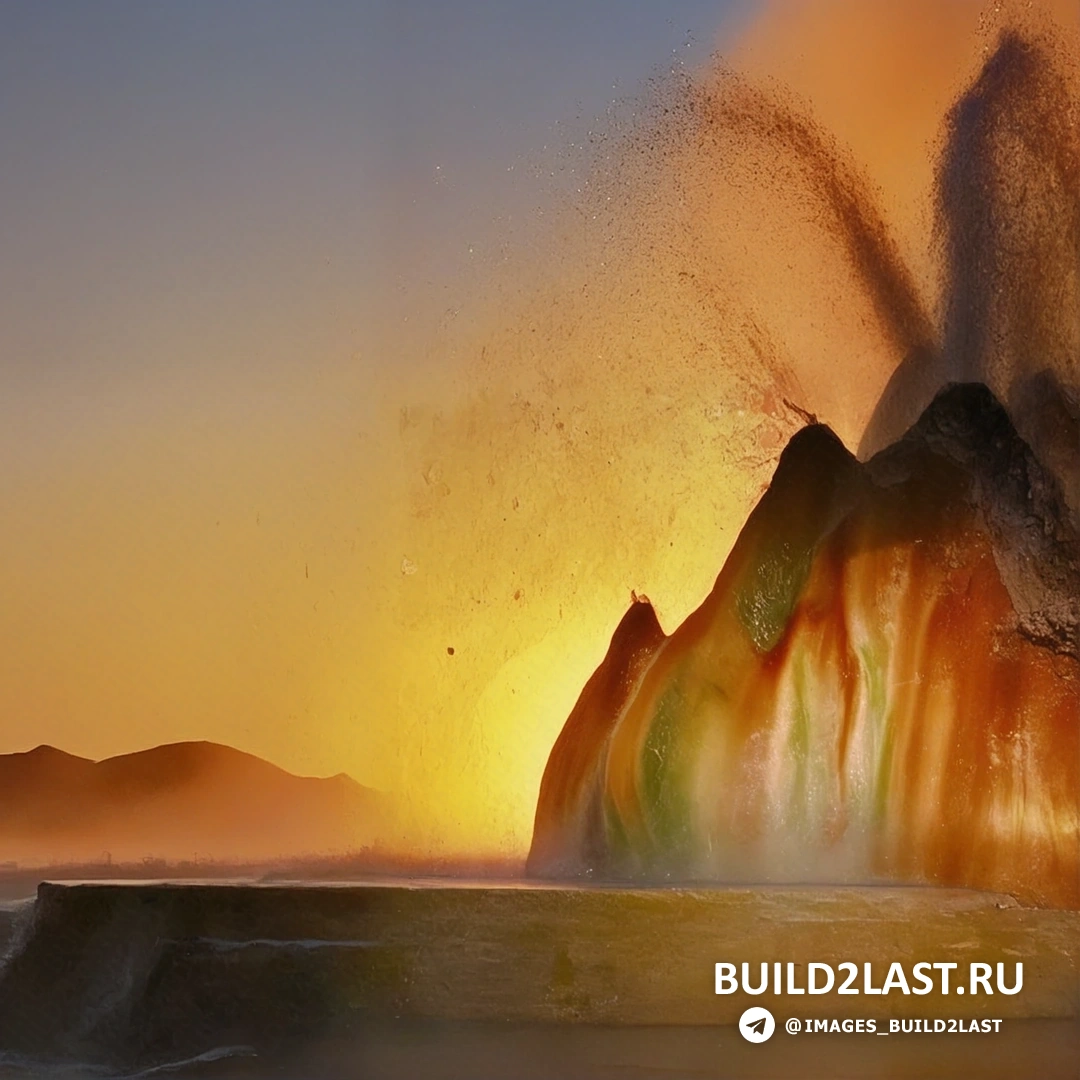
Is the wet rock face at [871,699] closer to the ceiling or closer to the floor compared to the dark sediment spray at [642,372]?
closer to the floor

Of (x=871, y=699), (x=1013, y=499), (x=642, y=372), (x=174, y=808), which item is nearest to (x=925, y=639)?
(x=871, y=699)

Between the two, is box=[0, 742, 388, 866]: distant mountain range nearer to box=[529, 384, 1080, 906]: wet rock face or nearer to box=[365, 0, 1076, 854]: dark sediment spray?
box=[365, 0, 1076, 854]: dark sediment spray

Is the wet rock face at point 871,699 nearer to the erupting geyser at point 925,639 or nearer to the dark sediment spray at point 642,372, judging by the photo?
the erupting geyser at point 925,639

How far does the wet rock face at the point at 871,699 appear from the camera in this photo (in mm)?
3428

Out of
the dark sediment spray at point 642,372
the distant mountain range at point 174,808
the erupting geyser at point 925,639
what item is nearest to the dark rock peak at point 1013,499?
the erupting geyser at point 925,639

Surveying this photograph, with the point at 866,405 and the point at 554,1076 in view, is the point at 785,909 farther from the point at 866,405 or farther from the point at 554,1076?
the point at 866,405

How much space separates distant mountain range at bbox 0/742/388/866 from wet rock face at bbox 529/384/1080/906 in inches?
24.1

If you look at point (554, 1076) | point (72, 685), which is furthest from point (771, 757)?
point (72, 685)

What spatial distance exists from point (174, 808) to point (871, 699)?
1.89 meters

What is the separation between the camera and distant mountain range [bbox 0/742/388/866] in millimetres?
3801

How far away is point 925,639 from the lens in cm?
355

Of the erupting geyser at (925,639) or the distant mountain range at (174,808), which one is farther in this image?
the distant mountain range at (174,808)

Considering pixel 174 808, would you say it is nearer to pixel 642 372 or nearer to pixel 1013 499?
pixel 642 372

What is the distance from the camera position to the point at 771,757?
354cm
